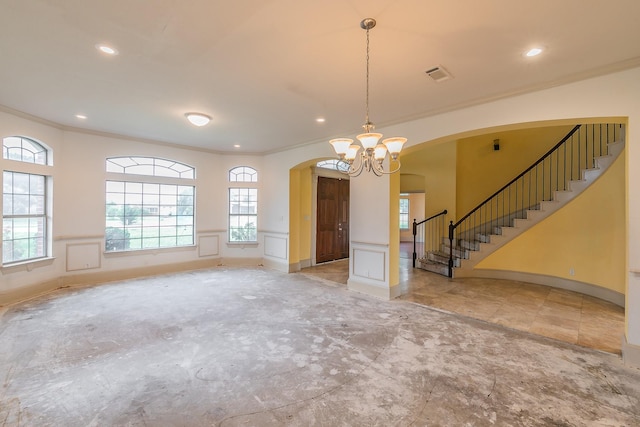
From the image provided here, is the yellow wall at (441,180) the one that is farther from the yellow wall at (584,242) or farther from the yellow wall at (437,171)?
the yellow wall at (584,242)

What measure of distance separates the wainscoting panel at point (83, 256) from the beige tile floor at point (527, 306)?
4.39 metres

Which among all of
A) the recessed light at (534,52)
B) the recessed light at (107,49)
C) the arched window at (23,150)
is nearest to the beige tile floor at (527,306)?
the recessed light at (534,52)

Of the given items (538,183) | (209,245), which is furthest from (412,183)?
(209,245)

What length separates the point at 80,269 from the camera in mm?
5230

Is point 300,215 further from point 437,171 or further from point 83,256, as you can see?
point 83,256

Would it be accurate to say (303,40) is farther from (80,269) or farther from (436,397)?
(80,269)

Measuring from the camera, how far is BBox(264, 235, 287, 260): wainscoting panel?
21.6ft

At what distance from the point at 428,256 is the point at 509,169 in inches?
113

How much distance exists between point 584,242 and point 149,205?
8.38 metres

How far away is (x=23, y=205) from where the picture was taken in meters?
4.53

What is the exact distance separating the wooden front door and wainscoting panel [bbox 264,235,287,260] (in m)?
1.05

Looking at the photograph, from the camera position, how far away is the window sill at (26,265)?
418 centimetres

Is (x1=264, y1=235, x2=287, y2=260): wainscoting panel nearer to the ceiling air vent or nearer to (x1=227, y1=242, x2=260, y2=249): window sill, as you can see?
(x1=227, y1=242, x2=260, y2=249): window sill

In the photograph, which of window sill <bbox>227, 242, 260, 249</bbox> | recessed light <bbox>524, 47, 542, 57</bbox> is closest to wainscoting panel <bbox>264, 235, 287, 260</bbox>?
window sill <bbox>227, 242, 260, 249</bbox>
